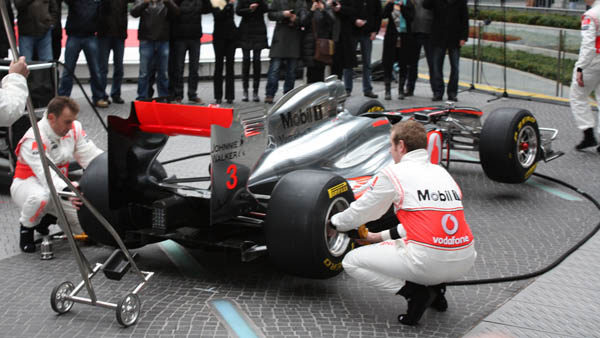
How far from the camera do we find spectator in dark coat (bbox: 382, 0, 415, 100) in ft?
42.6

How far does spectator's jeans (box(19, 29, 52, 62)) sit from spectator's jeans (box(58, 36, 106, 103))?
0.88ft

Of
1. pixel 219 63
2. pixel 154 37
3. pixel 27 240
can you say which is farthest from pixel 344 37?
pixel 27 240

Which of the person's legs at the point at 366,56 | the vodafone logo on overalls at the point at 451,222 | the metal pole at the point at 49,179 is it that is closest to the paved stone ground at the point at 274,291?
the metal pole at the point at 49,179

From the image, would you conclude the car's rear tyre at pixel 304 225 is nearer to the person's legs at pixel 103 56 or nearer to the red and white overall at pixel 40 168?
the red and white overall at pixel 40 168

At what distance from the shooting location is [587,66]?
30.8ft

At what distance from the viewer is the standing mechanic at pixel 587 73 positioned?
9289mm

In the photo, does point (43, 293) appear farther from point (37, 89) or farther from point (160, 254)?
point (37, 89)

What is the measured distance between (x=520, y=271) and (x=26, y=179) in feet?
12.5

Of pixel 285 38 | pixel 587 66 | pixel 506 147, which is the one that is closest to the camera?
pixel 506 147

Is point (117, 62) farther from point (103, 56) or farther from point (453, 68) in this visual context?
point (453, 68)

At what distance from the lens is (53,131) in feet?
20.0

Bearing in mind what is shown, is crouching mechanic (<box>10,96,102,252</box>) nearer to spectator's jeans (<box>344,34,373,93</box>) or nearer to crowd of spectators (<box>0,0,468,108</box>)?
crowd of spectators (<box>0,0,468,108</box>)

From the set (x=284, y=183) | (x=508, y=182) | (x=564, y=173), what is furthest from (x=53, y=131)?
(x=564, y=173)

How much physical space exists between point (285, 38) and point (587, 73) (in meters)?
4.68
